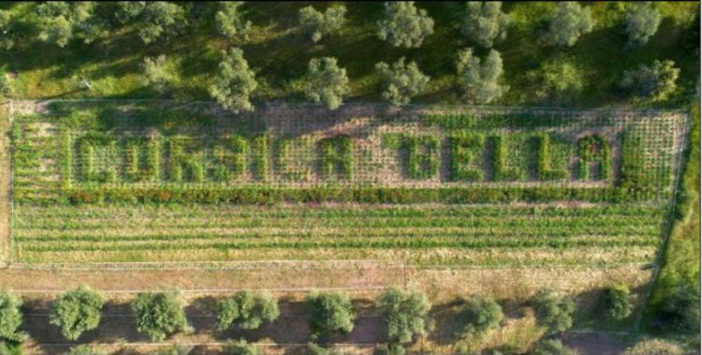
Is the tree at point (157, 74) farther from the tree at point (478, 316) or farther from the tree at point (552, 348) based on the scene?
the tree at point (552, 348)

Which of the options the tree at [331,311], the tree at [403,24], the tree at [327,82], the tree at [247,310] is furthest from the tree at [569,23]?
the tree at [247,310]

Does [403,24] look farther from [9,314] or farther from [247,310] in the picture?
[9,314]

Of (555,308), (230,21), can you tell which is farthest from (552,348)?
(230,21)

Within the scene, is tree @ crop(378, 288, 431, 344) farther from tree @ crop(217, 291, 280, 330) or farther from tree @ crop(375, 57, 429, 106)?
tree @ crop(375, 57, 429, 106)

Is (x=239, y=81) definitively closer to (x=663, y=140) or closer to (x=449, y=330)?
(x=449, y=330)

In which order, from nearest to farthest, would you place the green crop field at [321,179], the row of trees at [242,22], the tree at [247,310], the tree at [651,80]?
the row of trees at [242,22] → the tree at [651,80] → the tree at [247,310] → the green crop field at [321,179]

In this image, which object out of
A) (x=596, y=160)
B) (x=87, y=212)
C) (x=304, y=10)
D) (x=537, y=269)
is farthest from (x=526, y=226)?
(x=87, y=212)
